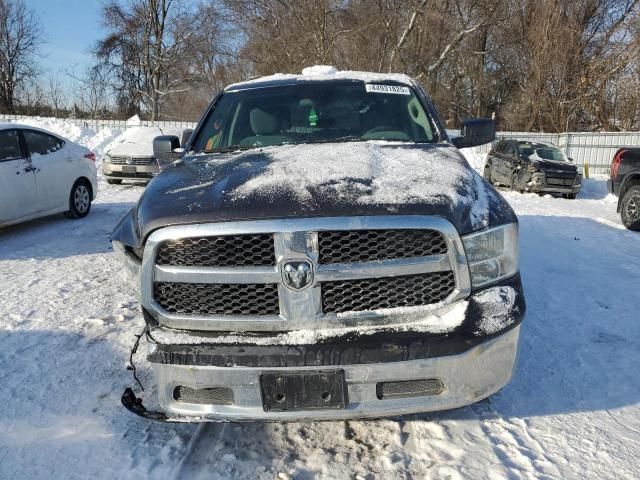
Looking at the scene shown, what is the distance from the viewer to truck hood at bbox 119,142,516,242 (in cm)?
215

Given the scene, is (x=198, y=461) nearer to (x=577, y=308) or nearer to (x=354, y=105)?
(x=354, y=105)

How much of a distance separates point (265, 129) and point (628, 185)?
304 inches

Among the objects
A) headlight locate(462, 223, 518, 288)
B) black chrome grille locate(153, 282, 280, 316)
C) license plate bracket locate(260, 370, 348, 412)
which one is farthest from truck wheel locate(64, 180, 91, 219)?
headlight locate(462, 223, 518, 288)

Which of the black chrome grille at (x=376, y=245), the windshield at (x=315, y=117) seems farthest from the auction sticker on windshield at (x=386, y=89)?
the black chrome grille at (x=376, y=245)

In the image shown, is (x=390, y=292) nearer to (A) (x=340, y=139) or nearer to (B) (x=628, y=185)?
(A) (x=340, y=139)

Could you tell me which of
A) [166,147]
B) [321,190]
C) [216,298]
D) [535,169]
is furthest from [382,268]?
[535,169]

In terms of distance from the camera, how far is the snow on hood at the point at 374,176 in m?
2.25

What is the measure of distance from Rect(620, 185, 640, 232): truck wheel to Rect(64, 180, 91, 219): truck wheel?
9.14m

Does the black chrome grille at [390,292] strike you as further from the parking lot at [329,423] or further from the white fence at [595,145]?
the white fence at [595,145]

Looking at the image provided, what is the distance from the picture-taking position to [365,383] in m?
2.11

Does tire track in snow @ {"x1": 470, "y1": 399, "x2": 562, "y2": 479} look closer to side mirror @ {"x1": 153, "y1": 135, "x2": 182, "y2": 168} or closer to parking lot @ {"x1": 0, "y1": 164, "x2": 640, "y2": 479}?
parking lot @ {"x1": 0, "y1": 164, "x2": 640, "y2": 479}

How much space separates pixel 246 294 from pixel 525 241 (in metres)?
5.47

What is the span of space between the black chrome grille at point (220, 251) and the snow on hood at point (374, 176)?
235mm

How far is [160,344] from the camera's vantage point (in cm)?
221
